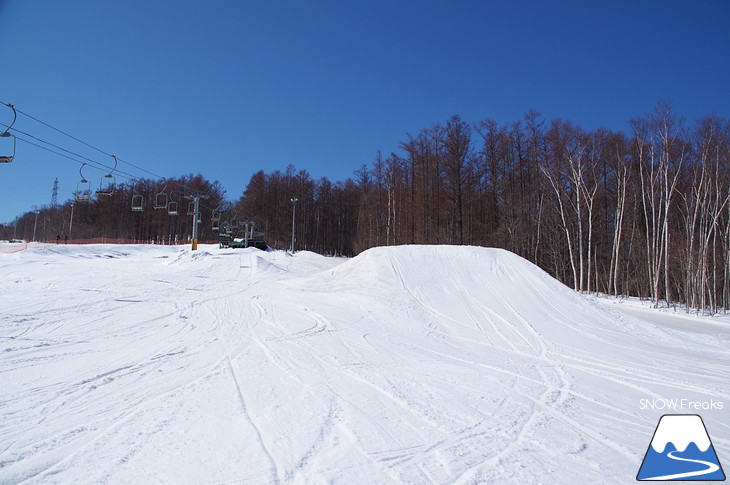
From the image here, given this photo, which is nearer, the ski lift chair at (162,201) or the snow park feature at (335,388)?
the snow park feature at (335,388)

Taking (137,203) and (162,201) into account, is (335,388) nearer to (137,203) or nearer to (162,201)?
(137,203)

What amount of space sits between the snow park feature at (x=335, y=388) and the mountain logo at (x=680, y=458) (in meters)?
0.12

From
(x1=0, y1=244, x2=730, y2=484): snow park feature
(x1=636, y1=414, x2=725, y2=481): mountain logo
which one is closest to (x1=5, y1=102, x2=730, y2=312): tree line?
(x1=0, y1=244, x2=730, y2=484): snow park feature

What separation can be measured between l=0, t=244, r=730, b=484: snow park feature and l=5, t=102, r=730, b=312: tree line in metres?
11.0

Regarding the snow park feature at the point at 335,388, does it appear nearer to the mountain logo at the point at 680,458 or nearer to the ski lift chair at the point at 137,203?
the mountain logo at the point at 680,458

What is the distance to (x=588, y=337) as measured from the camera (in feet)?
31.1

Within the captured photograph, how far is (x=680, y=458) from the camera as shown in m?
3.12

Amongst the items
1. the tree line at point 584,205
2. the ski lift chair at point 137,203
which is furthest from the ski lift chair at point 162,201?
the tree line at point 584,205

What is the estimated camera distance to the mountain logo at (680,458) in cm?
292

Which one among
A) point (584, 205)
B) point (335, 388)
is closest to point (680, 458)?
point (335, 388)

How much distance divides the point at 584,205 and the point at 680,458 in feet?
88.7

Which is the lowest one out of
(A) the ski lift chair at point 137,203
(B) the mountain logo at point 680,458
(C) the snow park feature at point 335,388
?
(C) the snow park feature at point 335,388

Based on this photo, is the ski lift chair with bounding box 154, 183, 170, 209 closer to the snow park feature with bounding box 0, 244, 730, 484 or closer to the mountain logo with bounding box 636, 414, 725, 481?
the snow park feature with bounding box 0, 244, 730, 484

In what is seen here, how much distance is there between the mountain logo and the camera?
2.92 m
